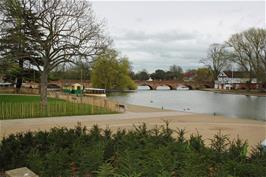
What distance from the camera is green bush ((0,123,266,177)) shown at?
19.2 feet

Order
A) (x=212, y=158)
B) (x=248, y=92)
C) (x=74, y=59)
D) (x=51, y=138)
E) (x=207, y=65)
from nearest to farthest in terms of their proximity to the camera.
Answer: (x=212, y=158) → (x=51, y=138) → (x=74, y=59) → (x=248, y=92) → (x=207, y=65)

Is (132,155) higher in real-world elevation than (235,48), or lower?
lower

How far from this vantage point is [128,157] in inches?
240

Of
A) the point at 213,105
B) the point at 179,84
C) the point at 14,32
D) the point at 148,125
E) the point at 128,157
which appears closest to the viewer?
the point at 128,157

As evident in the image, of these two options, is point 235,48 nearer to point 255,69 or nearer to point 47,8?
point 255,69

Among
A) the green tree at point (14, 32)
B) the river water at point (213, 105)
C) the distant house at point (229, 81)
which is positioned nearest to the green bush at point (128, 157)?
the green tree at point (14, 32)

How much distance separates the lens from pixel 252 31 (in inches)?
3162

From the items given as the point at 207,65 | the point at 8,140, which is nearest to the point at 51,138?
the point at 8,140

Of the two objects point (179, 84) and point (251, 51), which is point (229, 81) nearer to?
point (179, 84)

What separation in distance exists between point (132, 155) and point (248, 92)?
295 ft

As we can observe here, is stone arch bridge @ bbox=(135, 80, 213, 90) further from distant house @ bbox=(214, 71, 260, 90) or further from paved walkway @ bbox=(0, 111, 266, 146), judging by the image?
paved walkway @ bbox=(0, 111, 266, 146)

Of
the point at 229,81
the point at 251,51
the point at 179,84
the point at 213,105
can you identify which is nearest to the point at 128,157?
the point at 213,105

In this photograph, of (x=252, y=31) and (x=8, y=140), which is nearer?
(x=8, y=140)

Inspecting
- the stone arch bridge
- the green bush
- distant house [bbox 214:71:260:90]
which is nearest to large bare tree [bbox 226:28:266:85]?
distant house [bbox 214:71:260:90]
